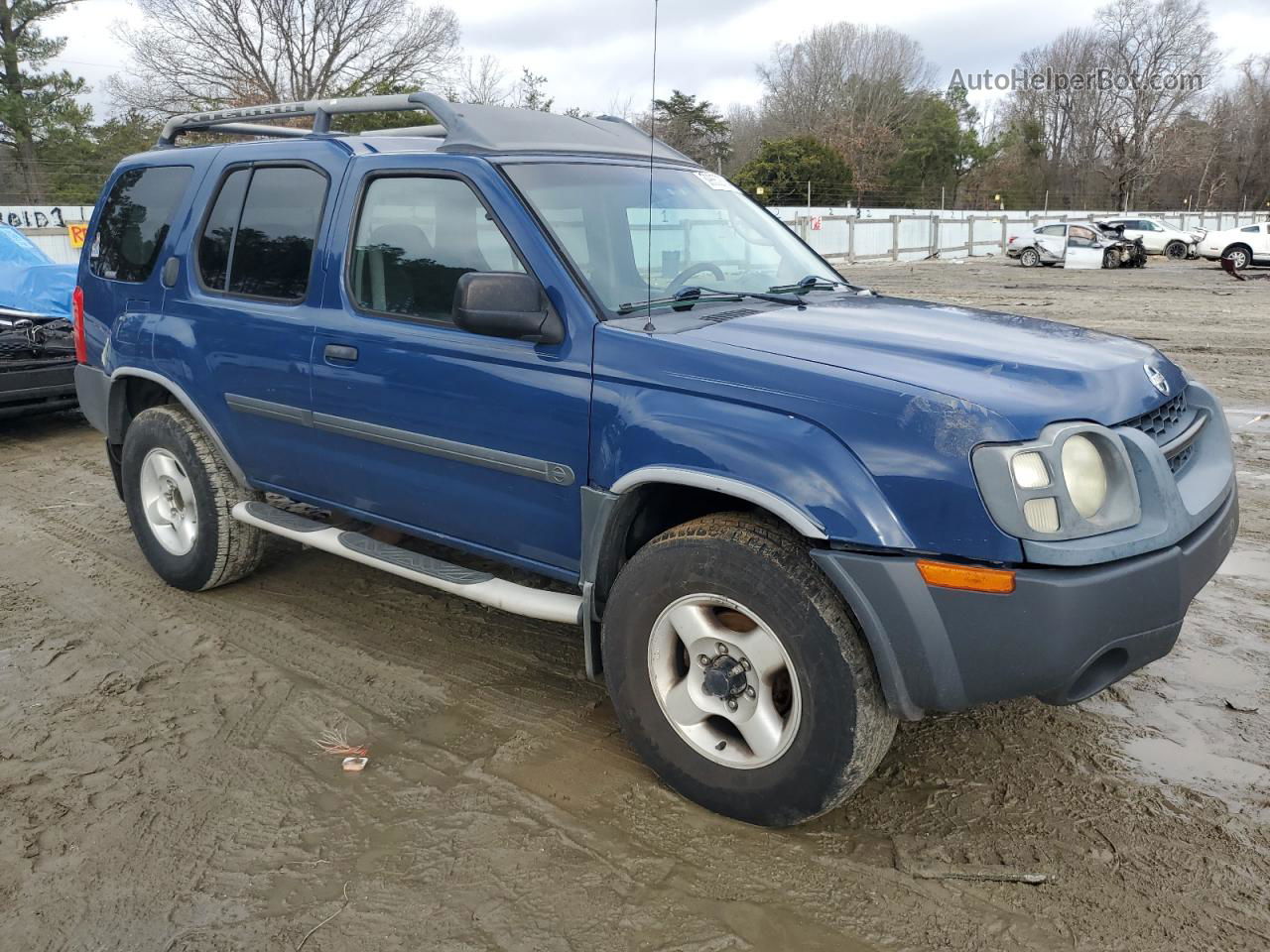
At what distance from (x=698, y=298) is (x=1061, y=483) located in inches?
58.7

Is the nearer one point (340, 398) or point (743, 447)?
point (743, 447)

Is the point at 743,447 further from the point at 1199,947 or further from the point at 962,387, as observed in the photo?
the point at 1199,947

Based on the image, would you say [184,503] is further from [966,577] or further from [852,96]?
[852,96]

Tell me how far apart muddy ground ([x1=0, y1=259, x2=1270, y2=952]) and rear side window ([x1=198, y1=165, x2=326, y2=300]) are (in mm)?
1507

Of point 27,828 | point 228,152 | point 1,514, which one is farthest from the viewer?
point 1,514

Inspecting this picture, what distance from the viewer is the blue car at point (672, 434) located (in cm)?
258

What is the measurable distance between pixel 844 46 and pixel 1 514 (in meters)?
66.6

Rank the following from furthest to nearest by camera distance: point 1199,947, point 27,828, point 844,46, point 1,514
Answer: point 844,46 < point 1,514 < point 27,828 < point 1199,947

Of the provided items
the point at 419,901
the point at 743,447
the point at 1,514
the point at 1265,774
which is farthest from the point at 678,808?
the point at 1,514


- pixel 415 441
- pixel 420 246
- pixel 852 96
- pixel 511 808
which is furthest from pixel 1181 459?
pixel 852 96

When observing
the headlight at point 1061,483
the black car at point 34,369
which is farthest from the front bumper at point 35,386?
the headlight at point 1061,483

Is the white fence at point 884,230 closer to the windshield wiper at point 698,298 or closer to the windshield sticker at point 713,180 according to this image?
the windshield sticker at point 713,180

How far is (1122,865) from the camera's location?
2.79m

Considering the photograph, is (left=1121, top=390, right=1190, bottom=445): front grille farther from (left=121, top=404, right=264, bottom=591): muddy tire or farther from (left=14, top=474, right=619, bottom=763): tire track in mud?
(left=121, top=404, right=264, bottom=591): muddy tire
